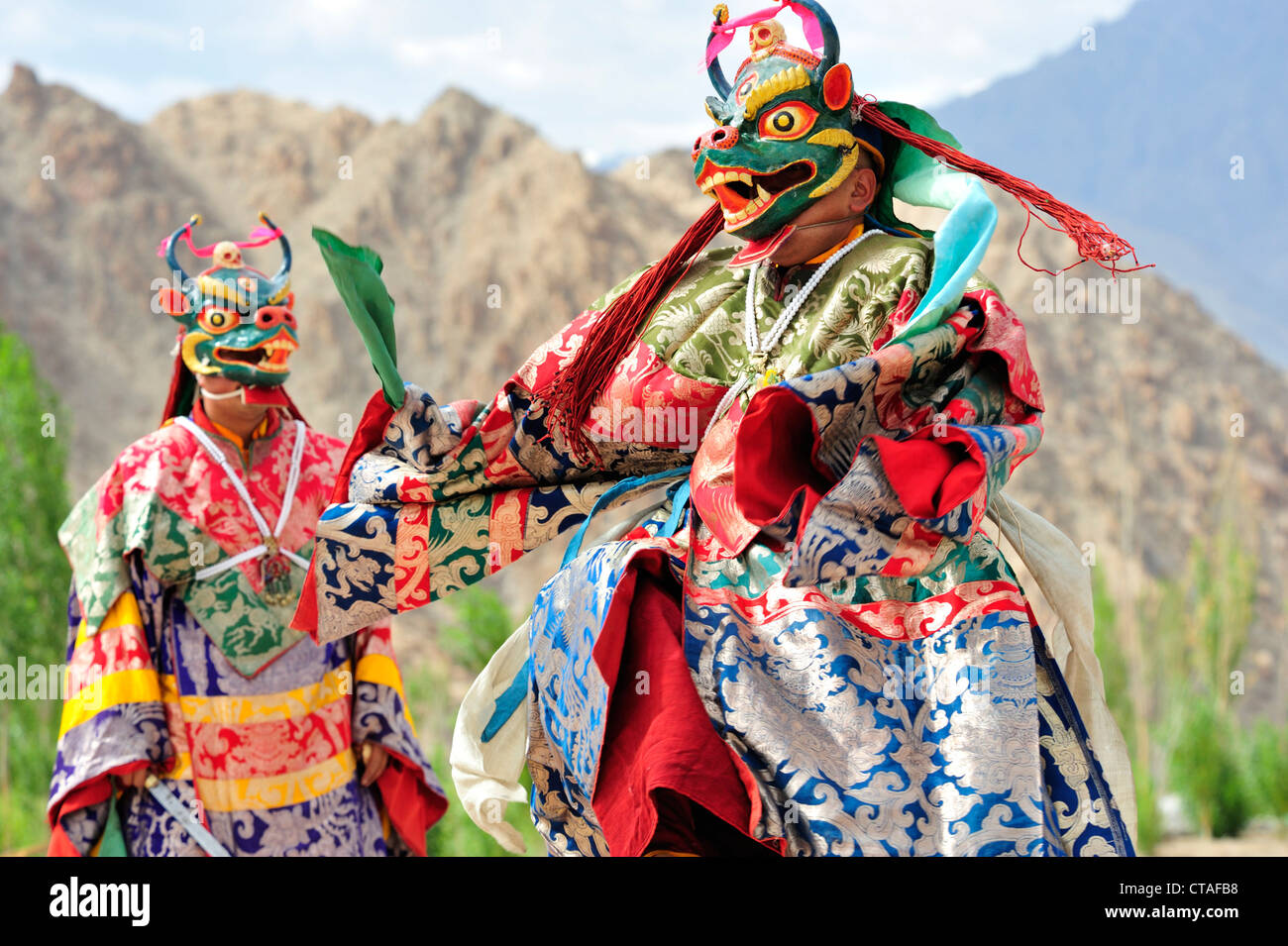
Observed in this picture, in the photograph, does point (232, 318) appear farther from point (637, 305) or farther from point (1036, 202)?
point (1036, 202)

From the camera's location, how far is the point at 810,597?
6.73ft

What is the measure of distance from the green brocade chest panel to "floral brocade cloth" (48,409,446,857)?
1.77 m

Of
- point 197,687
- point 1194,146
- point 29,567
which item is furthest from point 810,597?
point 1194,146

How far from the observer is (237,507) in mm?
3980

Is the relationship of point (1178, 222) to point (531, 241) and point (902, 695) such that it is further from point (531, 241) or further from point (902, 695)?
point (902, 695)

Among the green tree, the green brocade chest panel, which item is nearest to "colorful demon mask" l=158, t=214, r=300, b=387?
the green brocade chest panel

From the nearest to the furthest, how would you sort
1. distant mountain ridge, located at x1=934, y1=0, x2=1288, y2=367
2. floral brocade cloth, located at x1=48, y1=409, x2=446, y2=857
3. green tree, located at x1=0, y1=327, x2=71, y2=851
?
1. floral brocade cloth, located at x1=48, y1=409, x2=446, y2=857
2. green tree, located at x1=0, y1=327, x2=71, y2=851
3. distant mountain ridge, located at x1=934, y1=0, x2=1288, y2=367

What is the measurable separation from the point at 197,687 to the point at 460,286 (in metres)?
17.2

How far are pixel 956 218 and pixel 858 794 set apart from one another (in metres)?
0.93

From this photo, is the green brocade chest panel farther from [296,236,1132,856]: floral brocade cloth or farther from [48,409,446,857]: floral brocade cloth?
[48,409,446,857]: floral brocade cloth

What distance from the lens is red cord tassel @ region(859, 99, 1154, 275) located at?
214 cm

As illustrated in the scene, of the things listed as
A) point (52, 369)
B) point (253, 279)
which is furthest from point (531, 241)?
point (253, 279)

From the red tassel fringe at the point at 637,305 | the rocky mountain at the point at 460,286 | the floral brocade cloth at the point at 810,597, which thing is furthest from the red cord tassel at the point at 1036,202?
the rocky mountain at the point at 460,286

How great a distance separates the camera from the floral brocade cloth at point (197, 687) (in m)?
3.74
